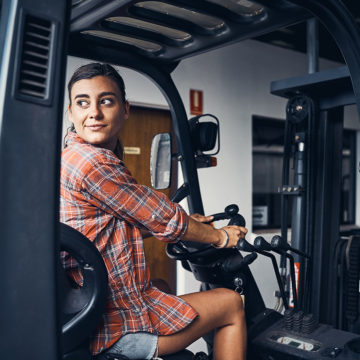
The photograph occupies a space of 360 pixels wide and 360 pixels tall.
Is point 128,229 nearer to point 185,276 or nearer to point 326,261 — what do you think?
point 326,261

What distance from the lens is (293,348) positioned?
6.88 feet

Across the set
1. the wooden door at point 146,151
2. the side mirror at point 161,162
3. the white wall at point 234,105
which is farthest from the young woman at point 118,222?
the white wall at point 234,105

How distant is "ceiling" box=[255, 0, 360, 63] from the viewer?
5.93 metres

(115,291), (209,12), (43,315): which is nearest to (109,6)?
(209,12)

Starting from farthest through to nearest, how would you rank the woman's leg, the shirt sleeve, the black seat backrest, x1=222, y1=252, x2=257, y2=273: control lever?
1. x1=222, y1=252, x2=257, y2=273: control lever
2. the woman's leg
3. the shirt sleeve
4. the black seat backrest

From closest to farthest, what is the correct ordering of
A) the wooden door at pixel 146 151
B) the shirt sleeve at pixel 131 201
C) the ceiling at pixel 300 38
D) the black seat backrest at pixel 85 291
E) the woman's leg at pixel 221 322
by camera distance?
the black seat backrest at pixel 85 291
the shirt sleeve at pixel 131 201
the woman's leg at pixel 221 322
the wooden door at pixel 146 151
the ceiling at pixel 300 38

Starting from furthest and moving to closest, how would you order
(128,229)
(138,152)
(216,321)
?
(138,152) → (216,321) → (128,229)

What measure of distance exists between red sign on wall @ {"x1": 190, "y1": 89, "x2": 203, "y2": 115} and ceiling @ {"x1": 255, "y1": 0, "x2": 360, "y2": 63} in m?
1.29

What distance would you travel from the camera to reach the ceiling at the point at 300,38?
19.5ft

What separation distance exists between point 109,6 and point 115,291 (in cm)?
103

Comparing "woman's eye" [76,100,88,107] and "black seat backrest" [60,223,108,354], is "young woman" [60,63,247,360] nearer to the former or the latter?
"woman's eye" [76,100,88,107]

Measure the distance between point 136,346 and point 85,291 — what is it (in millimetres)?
298

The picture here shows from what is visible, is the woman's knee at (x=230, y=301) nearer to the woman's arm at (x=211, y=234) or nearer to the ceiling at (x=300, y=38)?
the woman's arm at (x=211, y=234)

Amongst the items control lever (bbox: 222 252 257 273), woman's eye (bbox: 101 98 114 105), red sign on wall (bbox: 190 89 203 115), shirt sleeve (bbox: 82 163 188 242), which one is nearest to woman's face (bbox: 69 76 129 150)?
woman's eye (bbox: 101 98 114 105)
